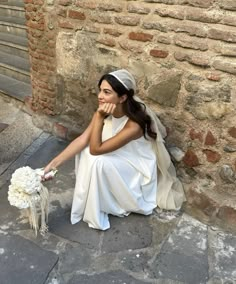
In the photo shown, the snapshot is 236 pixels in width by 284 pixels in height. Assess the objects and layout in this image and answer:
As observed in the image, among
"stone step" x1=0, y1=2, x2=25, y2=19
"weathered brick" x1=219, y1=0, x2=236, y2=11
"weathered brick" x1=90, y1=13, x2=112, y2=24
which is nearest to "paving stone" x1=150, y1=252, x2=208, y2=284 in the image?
"weathered brick" x1=219, y1=0, x2=236, y2=11

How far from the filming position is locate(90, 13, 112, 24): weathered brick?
300 cm

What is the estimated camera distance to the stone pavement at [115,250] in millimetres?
2285

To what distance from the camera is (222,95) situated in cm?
253

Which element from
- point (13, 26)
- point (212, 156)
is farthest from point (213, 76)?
point (13, 26)

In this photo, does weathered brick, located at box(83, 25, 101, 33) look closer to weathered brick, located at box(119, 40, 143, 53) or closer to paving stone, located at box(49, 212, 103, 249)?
weathered brick, located at box(119, 40, 143, 53)

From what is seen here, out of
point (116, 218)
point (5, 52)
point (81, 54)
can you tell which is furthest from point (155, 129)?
point (5, 52)

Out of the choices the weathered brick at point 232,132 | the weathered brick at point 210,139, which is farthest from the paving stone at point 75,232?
the weathered brick at point 232,132

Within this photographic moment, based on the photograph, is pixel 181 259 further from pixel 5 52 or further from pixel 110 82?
pixel 5 52

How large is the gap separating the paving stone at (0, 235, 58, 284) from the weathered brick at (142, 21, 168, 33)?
1777 millimetres

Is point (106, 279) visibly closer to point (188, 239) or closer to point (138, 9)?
point (188, 239)

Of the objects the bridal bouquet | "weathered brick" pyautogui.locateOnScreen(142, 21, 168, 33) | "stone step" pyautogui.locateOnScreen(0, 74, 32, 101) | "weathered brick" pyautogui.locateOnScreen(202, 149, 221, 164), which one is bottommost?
"stone step" pyautogui.locateOnScreen(0, 74, 32, 101)

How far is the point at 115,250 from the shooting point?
249 cm

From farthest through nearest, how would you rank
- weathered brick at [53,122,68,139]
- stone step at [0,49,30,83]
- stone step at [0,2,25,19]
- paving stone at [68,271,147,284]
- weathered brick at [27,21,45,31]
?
stone step at [0,2,25,19] < stone step at [0,49,30,83] < weathered brick at [53,122,68,139] < weathered brick at [27,21,45,31] < paving stone at [68,271,147,284]

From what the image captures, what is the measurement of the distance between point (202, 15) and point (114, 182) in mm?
1314
